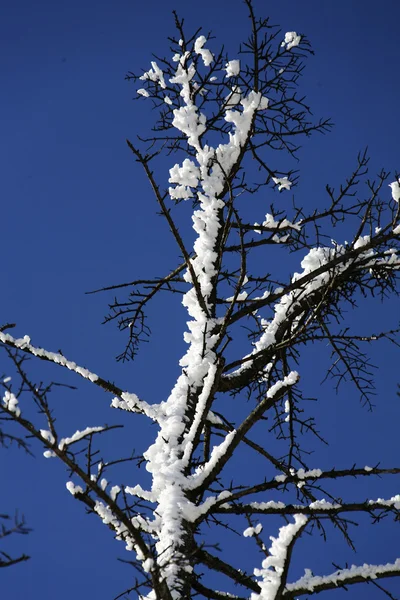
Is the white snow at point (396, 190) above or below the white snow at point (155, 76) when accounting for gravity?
below

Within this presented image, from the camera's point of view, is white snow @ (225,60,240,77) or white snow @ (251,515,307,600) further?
white snow @ (225,60,240,77)

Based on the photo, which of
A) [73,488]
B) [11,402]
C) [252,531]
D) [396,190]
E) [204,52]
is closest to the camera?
[11,402]

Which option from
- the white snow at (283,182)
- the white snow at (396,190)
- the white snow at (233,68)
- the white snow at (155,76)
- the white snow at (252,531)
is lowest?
the white snow at (252,531)

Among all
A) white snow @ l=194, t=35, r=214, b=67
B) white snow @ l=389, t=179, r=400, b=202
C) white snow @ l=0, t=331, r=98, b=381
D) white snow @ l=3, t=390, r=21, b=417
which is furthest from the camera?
white snow @ l=194, t=35, r=214, b=67

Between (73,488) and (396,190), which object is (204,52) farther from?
(73,488)

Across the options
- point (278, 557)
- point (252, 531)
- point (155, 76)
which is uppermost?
point (155, 76)

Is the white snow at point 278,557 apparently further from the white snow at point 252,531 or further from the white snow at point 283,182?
the white snow at point 283,182

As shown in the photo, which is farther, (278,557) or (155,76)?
(155,76)

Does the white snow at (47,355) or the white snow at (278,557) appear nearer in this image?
the white snow at (278,557)


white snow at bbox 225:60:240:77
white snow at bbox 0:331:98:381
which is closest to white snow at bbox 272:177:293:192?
white snow at bbox 225:60:240:77

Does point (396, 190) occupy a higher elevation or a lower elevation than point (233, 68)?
lower

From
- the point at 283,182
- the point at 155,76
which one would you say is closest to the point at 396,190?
the point at 283,182

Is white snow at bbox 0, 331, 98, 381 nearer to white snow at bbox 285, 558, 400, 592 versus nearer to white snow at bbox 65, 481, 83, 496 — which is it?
white snow at bbox 65, 481, 83, 496

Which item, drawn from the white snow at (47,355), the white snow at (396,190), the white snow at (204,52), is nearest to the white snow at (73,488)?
the white snow at (47,355)
